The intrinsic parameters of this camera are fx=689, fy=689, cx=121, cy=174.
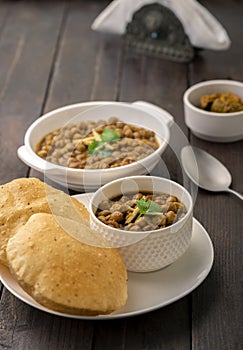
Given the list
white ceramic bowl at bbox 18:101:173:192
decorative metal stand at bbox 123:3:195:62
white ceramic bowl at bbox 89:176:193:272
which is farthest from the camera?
decorative metal stand at bbox 123:3:195:62

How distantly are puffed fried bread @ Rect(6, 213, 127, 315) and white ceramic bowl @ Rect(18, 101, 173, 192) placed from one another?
317 mm

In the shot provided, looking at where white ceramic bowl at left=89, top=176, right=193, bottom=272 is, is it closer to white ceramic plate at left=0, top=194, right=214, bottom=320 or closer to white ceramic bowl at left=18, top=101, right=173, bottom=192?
white ceramic plate at left=0, top=194, right=214, bottom=320

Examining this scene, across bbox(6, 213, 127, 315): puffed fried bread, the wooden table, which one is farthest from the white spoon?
bbox(6, 213, 127, 315): puffed fried bread

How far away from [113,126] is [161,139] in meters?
0.13

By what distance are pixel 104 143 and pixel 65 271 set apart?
1.79ft

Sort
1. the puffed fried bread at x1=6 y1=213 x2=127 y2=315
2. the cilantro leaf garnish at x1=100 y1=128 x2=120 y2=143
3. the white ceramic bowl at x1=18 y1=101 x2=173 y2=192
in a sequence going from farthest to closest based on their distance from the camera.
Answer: the cilantro leaf garnish at x1=100 y1=128 x2=120 y2=143
the white ceramic bowl at x1=18 y1=101 x2=173 y2=192
the puffed fried bread at x1=6 y1=213 x2=127 y2=315

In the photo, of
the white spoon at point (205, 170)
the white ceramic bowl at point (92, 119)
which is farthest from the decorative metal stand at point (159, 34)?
the white spoon at point (205, 170)

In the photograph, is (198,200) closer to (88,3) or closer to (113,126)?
(113,126)

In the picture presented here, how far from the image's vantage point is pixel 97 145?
1621 millimetres

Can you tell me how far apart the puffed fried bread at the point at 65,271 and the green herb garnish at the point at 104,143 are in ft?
1.33

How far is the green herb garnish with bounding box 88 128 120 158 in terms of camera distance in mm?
1601

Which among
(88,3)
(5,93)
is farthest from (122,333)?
(88,3)

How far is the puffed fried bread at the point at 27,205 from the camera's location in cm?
126

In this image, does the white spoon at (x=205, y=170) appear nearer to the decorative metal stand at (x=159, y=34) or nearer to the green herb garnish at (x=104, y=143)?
the green herb garnish at (x=104, y=143)
